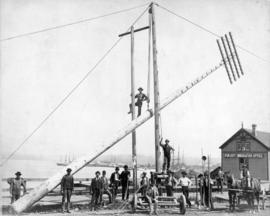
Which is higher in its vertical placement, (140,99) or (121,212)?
(140,99)

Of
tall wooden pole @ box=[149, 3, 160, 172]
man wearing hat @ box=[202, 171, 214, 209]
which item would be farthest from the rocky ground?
tall wooden pole @ box=[149, 3, 160, 172]

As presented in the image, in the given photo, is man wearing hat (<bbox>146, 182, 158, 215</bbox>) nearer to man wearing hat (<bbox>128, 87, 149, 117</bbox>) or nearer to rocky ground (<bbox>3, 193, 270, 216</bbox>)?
rocky ground (<bbox>3, 193, 270, 216</bbox>)

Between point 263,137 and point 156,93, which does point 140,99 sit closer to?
point 156,93

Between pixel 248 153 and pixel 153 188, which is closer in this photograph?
pixel 153 188

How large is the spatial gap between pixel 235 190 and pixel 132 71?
673 cm

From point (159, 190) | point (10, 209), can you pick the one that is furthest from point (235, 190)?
point (10, 209)

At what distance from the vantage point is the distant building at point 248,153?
142 feet

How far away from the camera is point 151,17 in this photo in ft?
52.4

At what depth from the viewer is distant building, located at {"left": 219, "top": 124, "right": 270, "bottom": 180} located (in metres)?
43.4

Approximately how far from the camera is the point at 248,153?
45125 mm

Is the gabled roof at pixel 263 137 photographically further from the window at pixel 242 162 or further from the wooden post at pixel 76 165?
the wooden post at pixel 76 165

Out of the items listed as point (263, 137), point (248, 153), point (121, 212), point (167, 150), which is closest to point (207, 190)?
point (167, 150)

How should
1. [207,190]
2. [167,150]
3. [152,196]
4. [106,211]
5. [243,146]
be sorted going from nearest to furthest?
[152,196], [106,211], [167,150], [207,190], [243,146]

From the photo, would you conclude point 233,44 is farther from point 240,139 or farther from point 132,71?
point 240,139
